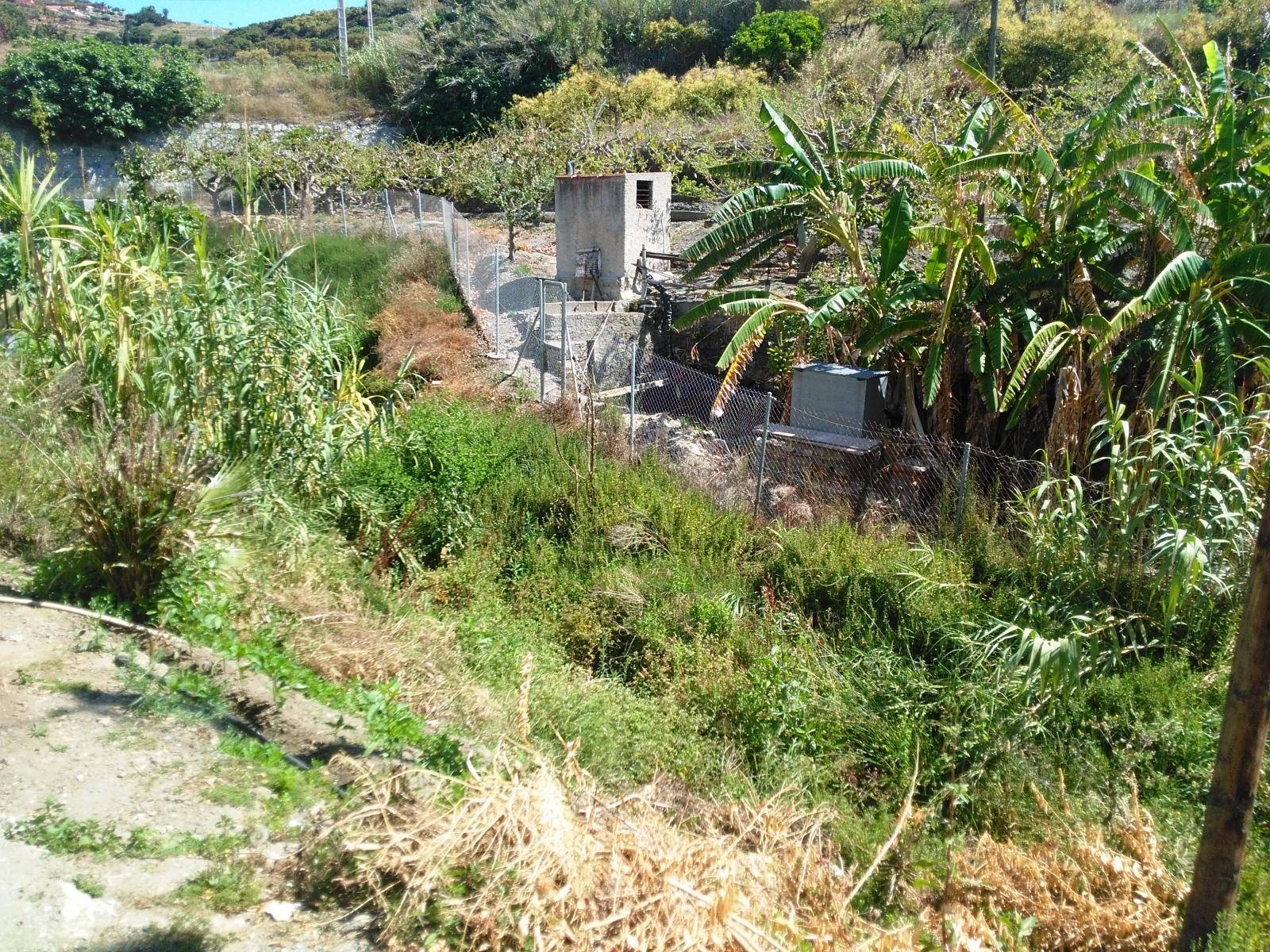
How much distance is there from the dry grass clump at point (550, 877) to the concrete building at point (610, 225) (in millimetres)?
13014

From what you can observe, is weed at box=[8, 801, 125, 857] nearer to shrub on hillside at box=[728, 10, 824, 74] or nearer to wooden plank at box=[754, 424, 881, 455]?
wooden plank at box=[754, 424, 881, 455]

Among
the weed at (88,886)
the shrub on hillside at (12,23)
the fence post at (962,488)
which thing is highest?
the shrub on hillside at (12,23)

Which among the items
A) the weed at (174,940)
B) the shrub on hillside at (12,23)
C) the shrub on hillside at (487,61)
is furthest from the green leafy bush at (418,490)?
the shrub on hillside at (12,23)

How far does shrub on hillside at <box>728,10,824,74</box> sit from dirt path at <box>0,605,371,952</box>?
29.7 meters

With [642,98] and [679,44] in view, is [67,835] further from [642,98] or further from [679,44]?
[679,44]

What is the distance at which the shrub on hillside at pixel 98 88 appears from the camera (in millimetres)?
35469

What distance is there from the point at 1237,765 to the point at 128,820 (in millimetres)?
4577

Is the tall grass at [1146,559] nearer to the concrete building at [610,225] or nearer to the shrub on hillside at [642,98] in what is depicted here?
the concrete building at [610,225]

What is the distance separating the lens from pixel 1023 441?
10.4 metres

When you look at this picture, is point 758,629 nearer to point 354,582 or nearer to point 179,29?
point 354,582

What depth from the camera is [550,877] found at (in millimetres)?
3799

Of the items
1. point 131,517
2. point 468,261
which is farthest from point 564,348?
point 131,517

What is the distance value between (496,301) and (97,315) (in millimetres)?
7632

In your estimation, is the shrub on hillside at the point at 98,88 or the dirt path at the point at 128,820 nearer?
the dirt path at the point at 128,820
